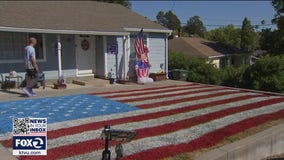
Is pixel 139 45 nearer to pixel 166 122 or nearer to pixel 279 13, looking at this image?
pixel 166 122

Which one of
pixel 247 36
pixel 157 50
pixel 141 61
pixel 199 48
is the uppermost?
pixel 247 36

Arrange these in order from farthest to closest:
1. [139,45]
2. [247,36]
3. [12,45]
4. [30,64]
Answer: [247,36] → [139,45] → [12,45] → [30,64]

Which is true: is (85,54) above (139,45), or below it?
below

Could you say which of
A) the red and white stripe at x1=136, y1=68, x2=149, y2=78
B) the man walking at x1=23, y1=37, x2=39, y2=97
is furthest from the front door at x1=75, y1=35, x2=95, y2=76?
the man walking at x1=23, y1=37, x2=39, y2=97

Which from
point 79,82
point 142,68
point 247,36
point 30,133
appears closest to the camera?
point 30,133

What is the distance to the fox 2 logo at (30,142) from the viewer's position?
3.61 metres

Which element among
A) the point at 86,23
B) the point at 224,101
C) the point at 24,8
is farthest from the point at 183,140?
the point at 24,8

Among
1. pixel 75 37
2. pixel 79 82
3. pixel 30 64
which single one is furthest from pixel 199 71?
pixel 30 64

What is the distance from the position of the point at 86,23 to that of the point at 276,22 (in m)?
21.8

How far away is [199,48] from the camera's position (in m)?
34.7

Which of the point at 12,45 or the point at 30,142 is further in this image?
the point at 12,45

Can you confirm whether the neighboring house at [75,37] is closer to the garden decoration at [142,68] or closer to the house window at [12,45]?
the house window at [12,45]

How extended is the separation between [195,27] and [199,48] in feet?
198

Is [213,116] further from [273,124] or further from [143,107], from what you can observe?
[143,107]
